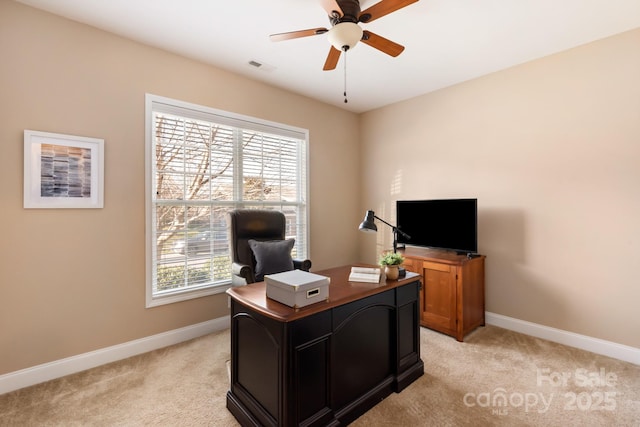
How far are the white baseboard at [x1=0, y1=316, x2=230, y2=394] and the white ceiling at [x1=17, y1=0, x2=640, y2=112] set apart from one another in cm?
270

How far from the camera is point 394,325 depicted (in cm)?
208

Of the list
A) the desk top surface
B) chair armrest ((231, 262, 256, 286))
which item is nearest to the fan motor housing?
the desk top surface

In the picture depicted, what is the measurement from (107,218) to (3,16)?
157cm

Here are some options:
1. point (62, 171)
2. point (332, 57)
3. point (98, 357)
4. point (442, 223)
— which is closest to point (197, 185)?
point (62, 171)

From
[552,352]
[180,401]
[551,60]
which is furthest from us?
[551,60]

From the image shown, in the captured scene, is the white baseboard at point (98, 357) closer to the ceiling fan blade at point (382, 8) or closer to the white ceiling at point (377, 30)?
the white ceiling at point (377, 30)

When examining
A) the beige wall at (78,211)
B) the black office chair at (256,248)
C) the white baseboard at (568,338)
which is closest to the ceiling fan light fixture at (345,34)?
the beige wall at (78,211)

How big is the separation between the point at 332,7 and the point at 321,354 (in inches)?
81.0

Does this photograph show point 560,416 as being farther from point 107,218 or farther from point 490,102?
point 107,218

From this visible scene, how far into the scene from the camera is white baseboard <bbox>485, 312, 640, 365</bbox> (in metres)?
2.48

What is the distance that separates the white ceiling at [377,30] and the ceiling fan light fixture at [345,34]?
0.39 m

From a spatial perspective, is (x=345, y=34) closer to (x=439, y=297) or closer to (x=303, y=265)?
(x=303, y=265)

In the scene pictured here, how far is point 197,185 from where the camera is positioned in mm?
3047

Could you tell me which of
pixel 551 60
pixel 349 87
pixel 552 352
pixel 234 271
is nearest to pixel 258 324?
pixel 234 271
